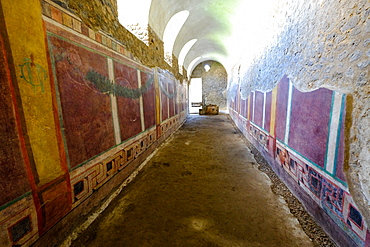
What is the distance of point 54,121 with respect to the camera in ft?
5.01

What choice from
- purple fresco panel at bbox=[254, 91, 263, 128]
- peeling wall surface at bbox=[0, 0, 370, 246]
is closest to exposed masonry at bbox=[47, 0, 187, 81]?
peeling wall surface at bbox=[0, 0, 370, 246]

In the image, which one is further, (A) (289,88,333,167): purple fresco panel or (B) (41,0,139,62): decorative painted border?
(A) (289,88,333,167): purple fresco panel

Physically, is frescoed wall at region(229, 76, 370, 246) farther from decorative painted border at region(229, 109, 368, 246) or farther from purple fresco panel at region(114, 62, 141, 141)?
purple fresco panel at region(114, 62, 141, 141)

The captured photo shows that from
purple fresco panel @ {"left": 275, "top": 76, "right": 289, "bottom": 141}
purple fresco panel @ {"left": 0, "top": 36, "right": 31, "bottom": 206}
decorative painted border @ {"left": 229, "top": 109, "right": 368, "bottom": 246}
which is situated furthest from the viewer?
purple fresco panel @ {"left": 275, "top": 76, "right": 289, "bottom": 141}

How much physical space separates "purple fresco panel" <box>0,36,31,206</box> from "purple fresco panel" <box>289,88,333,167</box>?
2897 mm

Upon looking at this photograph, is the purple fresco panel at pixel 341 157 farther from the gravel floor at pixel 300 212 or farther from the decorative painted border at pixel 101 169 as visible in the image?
the decorative painted border at pixel 101 169

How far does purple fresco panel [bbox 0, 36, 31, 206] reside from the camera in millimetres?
1142

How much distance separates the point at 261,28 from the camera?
153 inches

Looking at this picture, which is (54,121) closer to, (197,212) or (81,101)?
(81,101)

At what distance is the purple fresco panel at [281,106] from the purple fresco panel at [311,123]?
27 centimetres

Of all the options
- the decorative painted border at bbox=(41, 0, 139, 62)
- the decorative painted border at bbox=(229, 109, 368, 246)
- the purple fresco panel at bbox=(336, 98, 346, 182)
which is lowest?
the decorative painted border at bbox=(229, 109, 368, 246)

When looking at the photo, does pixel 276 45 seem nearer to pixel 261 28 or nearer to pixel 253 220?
pixel 261 28

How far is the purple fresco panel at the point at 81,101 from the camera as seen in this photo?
1644mm

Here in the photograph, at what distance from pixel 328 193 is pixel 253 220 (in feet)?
2.76
